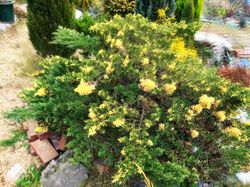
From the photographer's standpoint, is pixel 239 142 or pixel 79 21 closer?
pixel 239 142

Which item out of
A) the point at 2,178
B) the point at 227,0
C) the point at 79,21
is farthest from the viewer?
the point at 227,0

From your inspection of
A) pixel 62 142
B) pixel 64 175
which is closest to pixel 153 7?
pixel 62 142

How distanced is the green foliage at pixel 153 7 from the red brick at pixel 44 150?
339cm

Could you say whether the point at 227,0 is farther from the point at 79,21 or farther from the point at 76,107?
the point at 76,107

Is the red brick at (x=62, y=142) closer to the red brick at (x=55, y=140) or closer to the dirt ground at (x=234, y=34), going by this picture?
the red brick at (x=55, y=140)

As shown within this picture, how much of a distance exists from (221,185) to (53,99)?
1.90 m

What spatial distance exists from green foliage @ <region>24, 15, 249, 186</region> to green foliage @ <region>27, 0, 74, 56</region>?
1973 millimetres

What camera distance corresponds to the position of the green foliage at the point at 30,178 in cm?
361

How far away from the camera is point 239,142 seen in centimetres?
343

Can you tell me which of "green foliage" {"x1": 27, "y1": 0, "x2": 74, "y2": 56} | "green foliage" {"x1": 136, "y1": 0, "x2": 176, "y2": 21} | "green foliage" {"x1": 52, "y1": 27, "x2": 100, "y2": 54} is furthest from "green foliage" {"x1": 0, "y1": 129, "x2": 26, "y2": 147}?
"green foliage" {"x1": 136, "y1": 0, "x2": 176, "y2": 21}

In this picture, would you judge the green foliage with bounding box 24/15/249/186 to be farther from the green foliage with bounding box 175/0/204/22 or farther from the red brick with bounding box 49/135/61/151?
the green foliage with bounding box 175/0/204/22

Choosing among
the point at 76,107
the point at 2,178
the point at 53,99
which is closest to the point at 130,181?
the point at 76,107

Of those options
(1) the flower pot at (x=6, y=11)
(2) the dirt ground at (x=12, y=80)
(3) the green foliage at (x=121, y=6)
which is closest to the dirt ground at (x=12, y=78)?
(2) the dirt ground at (x=12, y=80)

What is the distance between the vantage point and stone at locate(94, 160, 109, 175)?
3488 millimetres
